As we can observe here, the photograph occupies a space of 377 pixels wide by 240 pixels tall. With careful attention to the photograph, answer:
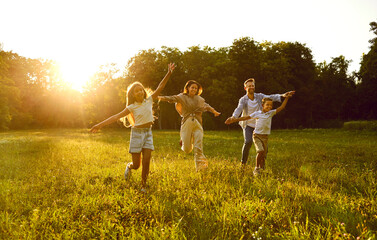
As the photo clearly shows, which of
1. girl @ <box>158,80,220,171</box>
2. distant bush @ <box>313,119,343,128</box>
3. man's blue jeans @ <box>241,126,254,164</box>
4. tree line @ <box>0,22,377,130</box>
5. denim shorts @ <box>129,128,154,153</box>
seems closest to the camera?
denim shorts @ <box>129,128,154,153</box>

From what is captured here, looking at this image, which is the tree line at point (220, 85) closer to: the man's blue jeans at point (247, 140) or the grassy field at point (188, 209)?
the man's blue jeans at point (247, 140)

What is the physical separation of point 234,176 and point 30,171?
6033 millimetres

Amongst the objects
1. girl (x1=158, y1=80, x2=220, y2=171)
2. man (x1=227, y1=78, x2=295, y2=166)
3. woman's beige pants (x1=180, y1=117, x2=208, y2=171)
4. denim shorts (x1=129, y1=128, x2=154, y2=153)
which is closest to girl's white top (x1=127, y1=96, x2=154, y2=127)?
denim shorts (x1=129, y1=128, x2=154, y2=153)

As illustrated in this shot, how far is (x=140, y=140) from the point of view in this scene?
229 inches

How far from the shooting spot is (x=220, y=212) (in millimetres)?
4031

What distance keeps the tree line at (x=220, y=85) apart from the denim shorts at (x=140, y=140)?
98.3ft

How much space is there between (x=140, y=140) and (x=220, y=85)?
3154 cm

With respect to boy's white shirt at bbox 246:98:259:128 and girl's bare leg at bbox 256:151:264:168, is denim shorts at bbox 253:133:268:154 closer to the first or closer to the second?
girl's bare leg at bbox 256:151:264:168

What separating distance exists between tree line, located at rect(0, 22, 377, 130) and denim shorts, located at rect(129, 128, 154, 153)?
2996cm

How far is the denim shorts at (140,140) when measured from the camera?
5797mm

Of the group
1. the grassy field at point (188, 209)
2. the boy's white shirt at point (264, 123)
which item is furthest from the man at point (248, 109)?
the grassy field at point (188, 209)

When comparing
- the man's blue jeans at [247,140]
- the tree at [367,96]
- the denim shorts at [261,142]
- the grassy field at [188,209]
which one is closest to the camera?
the grassy field at [188,209]

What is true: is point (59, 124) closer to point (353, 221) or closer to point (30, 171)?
point (30, 171)

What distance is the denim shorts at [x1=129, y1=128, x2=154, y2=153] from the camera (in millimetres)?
5797
